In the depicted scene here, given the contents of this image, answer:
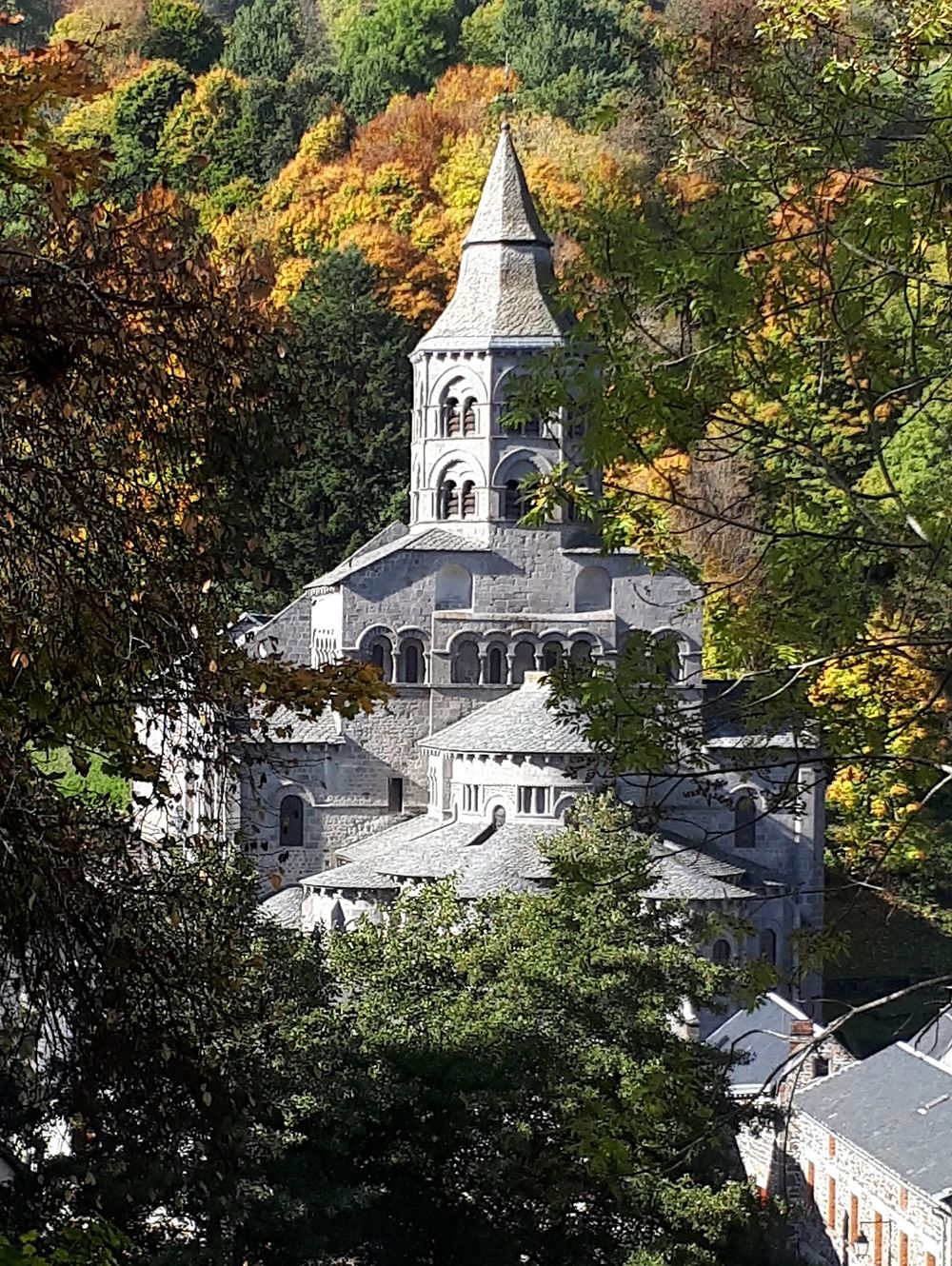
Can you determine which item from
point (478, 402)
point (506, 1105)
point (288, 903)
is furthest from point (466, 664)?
point (506, 1105)

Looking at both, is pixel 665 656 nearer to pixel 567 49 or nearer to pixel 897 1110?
pixel 897 1110

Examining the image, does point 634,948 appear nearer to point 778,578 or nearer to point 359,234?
point 778,578

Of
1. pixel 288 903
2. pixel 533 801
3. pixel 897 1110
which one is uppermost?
pixel 533 801

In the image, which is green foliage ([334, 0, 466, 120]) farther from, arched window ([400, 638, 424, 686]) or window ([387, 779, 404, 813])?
window ([387, 779, 404, 813])

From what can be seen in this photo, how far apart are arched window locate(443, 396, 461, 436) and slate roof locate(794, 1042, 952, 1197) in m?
18.3

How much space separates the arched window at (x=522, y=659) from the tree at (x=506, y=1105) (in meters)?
20.3

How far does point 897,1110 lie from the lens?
118ft

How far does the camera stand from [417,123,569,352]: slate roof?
53094mm

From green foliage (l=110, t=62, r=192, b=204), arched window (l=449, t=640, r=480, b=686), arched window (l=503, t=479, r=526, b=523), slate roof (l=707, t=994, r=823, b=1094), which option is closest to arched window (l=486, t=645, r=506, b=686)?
arched window (l=449, t=640, r=480, b=686)

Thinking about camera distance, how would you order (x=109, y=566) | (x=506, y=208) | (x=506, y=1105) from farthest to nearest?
(x=506, y=208) < (x=506, y=1105) < (x=109, y=566)

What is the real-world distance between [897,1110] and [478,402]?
21.3 meters

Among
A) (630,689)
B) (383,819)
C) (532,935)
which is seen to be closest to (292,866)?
A: (383,819)

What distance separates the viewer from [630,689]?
13992 millimetres

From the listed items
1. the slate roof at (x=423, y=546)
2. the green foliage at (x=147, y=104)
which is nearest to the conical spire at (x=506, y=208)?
the slate roof at (x=423, y=546)
